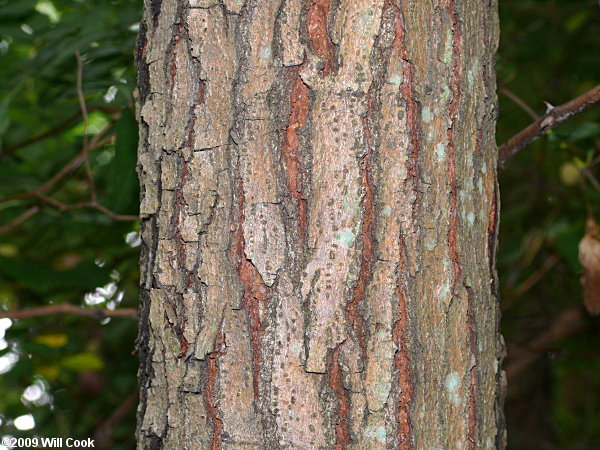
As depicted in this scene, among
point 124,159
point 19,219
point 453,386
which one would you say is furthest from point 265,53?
point 19,219

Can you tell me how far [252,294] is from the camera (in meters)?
0.73

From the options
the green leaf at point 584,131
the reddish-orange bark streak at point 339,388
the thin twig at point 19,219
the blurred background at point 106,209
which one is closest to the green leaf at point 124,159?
the blurred background at point 106,209

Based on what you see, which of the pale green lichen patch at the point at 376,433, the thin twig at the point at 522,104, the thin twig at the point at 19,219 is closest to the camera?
the pale green lichen patch at the point at 376,433

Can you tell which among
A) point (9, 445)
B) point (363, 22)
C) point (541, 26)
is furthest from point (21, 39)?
point (541, 26)

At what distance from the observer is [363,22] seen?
73cm

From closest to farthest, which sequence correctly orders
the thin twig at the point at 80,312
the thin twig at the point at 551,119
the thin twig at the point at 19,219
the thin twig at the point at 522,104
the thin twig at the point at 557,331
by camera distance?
the thin twig at the point at 551,119, the thin twig at the point at 522,104, the thin twig at the point at 80,312, the thin twig at the point at 19,219, the thin twig at the point at 557,331

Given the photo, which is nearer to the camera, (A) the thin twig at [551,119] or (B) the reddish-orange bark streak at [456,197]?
(B) the reddish-orange bark streak at [456,197]

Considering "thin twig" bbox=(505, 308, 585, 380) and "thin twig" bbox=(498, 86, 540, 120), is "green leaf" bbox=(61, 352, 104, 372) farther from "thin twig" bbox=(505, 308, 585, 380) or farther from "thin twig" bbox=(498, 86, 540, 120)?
"thin twig" bbox=(505, 308, 585, 380)

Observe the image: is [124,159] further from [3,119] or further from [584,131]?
[584,131]

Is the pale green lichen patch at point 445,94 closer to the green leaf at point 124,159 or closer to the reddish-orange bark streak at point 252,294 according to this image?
the reddish-orange bark streak at point 252,294

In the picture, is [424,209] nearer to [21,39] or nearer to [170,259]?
[170,259]

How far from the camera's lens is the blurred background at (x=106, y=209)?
1.40 metres

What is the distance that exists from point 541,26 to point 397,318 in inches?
83.1

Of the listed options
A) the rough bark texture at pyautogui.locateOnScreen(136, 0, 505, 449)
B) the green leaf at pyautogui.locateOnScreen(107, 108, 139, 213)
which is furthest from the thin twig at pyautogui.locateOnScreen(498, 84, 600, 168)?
the green leaf at pyautogui.locateOnScreen(107, 108, 139, 213)
